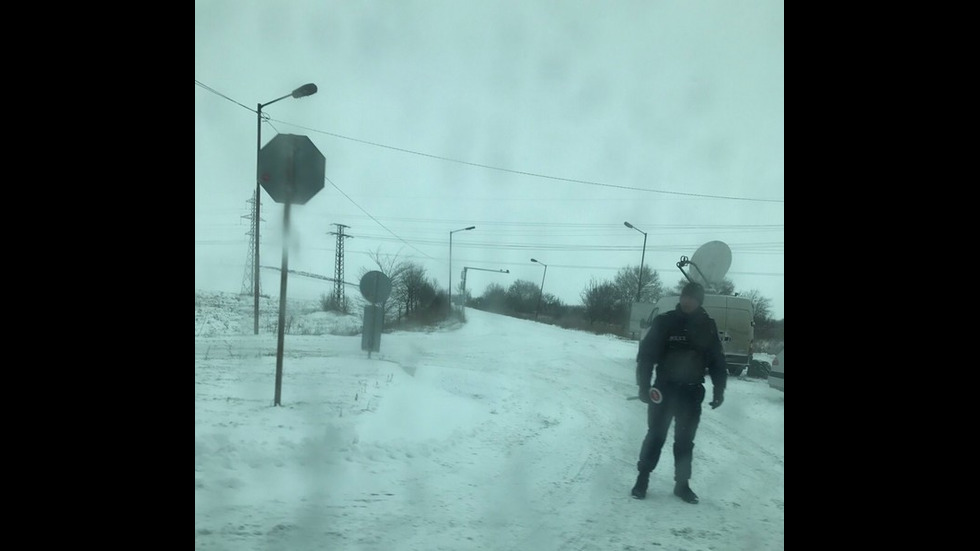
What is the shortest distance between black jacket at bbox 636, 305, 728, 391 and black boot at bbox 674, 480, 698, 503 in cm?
71

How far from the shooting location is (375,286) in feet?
19.6

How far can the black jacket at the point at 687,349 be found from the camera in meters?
3.92

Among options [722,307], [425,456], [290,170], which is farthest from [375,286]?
[722,307]

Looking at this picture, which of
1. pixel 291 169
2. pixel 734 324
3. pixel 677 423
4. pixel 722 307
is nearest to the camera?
pixel 677 423

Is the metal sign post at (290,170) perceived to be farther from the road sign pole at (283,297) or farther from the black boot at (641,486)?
the black boot at (641,486)

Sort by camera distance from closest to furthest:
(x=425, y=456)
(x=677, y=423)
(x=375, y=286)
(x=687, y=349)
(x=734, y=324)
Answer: (x=687, y=349)
(x=677, y=423)
(x=425, y=456)
(x=375, y=286)
(x=734, y=324)

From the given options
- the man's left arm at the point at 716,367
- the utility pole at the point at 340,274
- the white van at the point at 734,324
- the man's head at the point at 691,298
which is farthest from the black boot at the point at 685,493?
the utility pole at the point at 340,274

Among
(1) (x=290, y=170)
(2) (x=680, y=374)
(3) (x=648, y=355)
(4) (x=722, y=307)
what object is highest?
(1) (x=290, y=170)

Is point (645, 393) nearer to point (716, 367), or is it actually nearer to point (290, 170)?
point (716, 367)

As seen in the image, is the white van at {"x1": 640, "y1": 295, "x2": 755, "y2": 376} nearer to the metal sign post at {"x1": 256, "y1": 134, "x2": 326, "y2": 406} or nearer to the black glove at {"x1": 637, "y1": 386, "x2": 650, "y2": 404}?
the black glove at {"x1": 637, "y1": 386, "x2": 650, "y2": 404}

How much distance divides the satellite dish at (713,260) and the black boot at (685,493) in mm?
1609

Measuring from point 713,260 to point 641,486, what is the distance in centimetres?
196
